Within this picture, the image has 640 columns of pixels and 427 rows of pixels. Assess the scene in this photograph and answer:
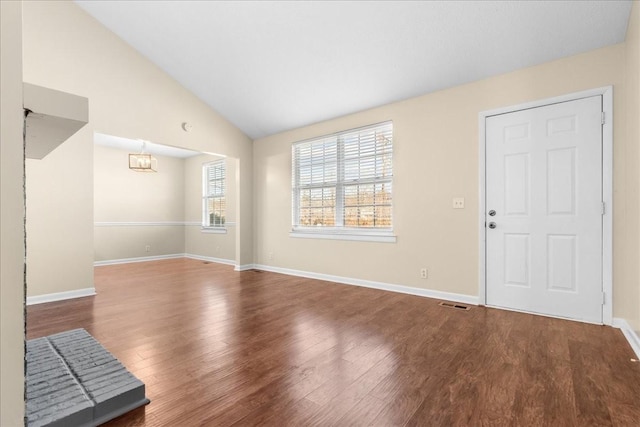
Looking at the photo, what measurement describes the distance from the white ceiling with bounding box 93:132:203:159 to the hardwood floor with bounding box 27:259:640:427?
3.71 m

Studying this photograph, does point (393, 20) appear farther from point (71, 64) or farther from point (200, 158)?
point (200, 158)

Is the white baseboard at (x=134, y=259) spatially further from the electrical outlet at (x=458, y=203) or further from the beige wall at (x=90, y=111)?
the electrical outlet at (x=458, y=203)

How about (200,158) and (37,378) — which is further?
(200,158)

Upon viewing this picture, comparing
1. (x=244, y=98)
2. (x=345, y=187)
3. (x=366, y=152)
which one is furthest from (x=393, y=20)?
(x=244, y=98)

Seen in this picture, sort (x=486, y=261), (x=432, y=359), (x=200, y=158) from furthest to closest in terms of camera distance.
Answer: (x=200, y=158), (x=486, y=261), (x=432, y=359)

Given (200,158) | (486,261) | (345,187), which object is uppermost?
(200,158)

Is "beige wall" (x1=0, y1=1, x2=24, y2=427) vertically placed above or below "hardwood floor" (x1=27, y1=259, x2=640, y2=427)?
above

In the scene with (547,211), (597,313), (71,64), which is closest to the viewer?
(597,313)

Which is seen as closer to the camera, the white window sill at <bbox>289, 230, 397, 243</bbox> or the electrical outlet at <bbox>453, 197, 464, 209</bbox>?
the electrical outlet at <bbox>453, 197, 464, 209</bbox>

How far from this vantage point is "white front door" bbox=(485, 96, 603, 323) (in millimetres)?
2773

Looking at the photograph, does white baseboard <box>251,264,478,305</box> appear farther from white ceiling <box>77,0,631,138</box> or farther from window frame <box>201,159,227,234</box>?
white ceiling <box>77,0,631,138</box>

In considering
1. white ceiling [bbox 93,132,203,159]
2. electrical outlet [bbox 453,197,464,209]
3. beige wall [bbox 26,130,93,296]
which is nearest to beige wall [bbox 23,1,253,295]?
beige wall [bbox 26,130,93,296]

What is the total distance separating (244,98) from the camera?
4.64 metres

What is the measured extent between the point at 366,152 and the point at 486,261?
2.14 meters
